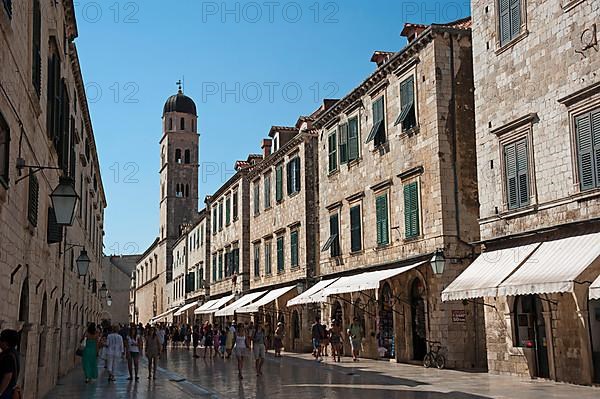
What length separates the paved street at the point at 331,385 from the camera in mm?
14961

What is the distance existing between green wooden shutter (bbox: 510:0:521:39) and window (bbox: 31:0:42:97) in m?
11.4

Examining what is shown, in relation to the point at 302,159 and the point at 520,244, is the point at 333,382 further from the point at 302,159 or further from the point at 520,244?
the point at 302,159

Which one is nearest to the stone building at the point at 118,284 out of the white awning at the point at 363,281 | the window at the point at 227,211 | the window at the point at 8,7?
the window at the point at 227,211

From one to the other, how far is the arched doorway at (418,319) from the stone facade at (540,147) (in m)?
4.33

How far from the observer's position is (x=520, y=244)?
1759 centimetres

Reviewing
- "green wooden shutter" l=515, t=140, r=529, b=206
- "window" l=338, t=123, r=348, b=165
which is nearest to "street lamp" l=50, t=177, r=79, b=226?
"green wooden shutter" l=515, t=140, r=529, b=206

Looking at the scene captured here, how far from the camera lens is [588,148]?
1530 cm

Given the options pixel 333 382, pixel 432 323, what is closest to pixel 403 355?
pixel 432 323

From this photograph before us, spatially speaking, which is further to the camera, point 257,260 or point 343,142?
point 257,260

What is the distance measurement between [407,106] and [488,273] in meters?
8.13

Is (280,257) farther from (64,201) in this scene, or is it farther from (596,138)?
(64,201)

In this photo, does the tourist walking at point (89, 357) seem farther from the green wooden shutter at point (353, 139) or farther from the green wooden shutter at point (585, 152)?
the green wooden shutter at point (585, 152)

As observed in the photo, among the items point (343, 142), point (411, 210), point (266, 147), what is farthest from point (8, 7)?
point (266, 147)

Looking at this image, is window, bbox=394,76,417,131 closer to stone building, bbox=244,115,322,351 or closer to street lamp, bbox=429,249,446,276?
street lamp, bbox=429,249,446,276
